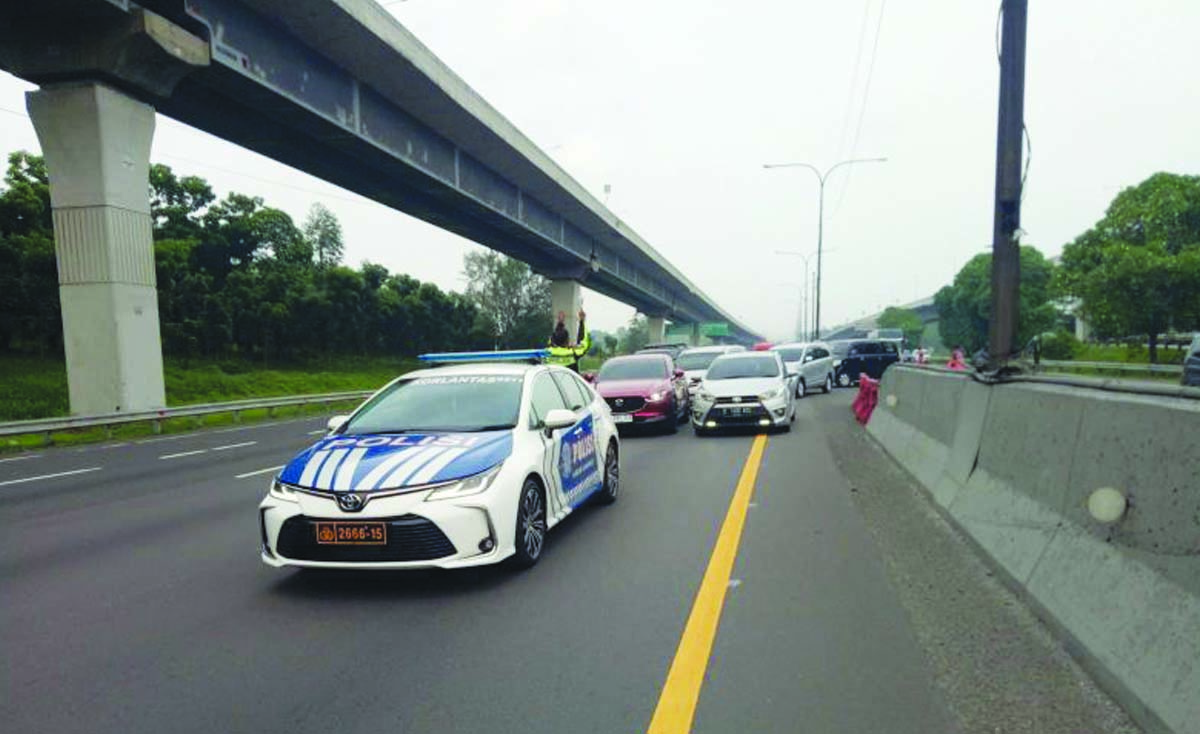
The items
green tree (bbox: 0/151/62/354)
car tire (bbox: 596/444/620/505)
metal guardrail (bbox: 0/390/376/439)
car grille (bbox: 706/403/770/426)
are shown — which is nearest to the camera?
car tire (bbox: 596/444/620/505)

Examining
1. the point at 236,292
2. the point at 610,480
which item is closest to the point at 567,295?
the point at 236,292

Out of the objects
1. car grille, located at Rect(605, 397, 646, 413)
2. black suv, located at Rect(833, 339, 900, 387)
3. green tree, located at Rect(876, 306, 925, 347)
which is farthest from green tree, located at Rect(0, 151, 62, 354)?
green tree, located at Rect(876, 306, 925, 347)

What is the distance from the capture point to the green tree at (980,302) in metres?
77.6

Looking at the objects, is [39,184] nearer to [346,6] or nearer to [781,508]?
[346,6]

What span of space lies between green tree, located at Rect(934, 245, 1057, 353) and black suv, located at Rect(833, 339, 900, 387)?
170 feet

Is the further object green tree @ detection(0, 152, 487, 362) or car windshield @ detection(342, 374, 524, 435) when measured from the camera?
green tree @ detection(0, 152, 487, 362)

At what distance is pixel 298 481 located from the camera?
16.4 ft

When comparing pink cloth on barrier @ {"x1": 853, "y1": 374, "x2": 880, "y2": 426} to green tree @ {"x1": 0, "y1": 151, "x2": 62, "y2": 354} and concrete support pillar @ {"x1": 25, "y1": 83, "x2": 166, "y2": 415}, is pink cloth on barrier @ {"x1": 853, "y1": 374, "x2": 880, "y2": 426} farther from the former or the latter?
green tree @ {"x1": 0, "y1": 151, "x2": 62, "y2": 354}

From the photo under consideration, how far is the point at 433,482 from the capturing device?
15.9 feet

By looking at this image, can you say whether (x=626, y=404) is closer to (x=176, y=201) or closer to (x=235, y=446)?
(x=235, y=446)

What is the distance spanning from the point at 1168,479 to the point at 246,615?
495 cm

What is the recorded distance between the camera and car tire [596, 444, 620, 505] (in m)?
7.79

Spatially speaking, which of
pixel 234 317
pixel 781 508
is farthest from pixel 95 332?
pixel 234 317

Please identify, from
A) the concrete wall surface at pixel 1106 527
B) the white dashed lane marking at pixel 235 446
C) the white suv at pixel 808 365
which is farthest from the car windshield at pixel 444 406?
the white suv at pixel 808 365
